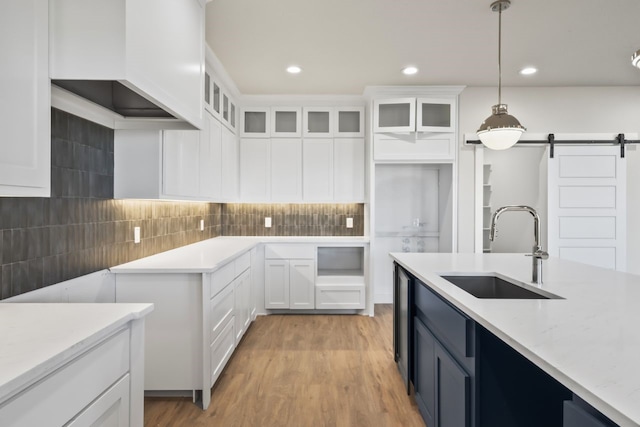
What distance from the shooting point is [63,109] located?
1.76 metres

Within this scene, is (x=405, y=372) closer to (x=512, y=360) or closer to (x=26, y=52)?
(x=512, y=360)

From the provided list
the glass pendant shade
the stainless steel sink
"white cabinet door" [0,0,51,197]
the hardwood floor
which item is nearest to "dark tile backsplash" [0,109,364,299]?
"white cabinet door" [0,0,51,197]

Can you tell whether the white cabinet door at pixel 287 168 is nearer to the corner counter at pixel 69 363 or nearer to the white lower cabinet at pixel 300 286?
the white lower cabinet at pixel 300 286

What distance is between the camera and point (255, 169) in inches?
175

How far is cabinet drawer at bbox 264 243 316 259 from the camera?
4184 mm

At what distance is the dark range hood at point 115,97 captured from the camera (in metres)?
1.55

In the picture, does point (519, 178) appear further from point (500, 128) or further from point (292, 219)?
point (292, 219)

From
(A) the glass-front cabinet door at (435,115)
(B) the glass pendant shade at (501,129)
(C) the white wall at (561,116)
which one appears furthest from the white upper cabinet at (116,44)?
(C) the white wall at (561,116)

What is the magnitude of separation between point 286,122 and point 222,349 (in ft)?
9.12

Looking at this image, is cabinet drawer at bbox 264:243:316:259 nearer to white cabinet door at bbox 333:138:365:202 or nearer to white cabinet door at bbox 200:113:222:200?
white cabinet door at bbox 333:138:365:202

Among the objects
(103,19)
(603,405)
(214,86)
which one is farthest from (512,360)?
(214,86)

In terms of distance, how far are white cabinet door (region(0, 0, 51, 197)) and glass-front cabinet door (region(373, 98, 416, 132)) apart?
10.9 feet

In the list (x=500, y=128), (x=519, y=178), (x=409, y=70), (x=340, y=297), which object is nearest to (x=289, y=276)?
(x=340, y=297)

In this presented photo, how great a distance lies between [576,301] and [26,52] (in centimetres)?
214
